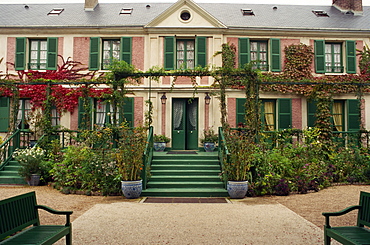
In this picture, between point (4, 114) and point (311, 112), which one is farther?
point (311, 112)

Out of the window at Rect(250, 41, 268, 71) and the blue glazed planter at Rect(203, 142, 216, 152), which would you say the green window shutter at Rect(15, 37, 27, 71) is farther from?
the window at Rect(250, 41, 268, 71)

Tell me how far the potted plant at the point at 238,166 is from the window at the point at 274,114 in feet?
16.5

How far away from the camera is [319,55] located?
13.2m

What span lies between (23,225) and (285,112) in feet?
37.5

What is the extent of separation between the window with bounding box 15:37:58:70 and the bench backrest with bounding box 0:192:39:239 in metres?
10.6

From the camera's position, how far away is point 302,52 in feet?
43.0

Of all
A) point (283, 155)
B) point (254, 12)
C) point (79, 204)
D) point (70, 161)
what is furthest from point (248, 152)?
point (254, 12)

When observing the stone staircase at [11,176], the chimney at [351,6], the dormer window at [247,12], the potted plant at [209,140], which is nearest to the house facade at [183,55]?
the potted plant at [209,140]

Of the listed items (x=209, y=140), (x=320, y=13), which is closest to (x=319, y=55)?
(x=320, y=13)

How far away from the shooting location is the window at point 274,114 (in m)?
12.8

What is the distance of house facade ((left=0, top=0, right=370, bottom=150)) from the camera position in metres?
12.7

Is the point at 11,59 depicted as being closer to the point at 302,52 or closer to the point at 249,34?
the point at 249,34

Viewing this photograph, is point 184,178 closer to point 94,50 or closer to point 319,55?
point 94,50

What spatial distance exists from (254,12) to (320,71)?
459 centimetres
